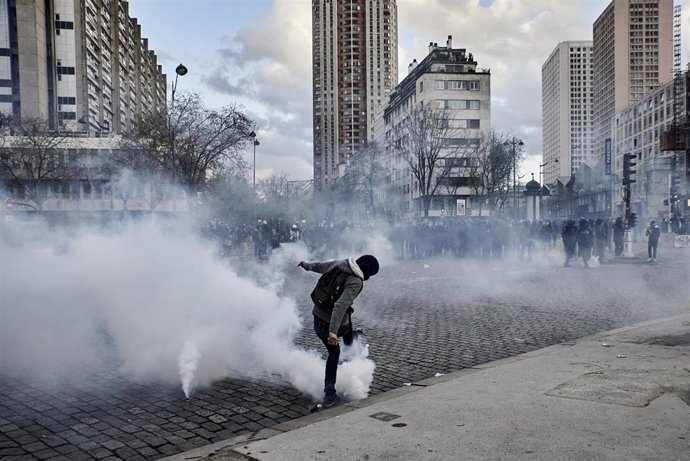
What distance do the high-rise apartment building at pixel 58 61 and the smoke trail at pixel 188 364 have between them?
51.6m

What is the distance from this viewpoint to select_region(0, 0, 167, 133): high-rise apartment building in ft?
201

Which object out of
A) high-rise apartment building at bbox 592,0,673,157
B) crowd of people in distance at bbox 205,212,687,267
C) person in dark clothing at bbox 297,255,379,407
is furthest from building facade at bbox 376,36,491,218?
high-rise apartment building at bbox 592,0,673,157

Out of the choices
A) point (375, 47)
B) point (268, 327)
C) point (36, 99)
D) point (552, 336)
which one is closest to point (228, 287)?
point (268, 327)

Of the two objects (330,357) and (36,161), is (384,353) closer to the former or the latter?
(330,357)

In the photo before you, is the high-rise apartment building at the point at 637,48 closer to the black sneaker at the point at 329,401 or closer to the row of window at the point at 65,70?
the row of window at the point at 65,70

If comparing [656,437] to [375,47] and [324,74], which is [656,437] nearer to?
[375,47]

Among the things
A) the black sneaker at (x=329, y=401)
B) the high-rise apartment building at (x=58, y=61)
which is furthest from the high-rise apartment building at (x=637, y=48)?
the black sneaker at (x=329, y=401)

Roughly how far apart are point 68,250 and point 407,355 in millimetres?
4544

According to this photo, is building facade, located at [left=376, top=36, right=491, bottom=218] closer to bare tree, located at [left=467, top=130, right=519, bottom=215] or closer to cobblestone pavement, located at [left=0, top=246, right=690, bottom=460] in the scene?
bare tree, located at [left=467, top=130, right=519, bottom=215]

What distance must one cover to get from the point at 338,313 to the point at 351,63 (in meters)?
168

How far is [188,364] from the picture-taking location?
5.93 m

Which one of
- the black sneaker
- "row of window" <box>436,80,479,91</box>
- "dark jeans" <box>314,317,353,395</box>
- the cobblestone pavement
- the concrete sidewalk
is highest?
"row of window" <box>436,80,479,91</box>

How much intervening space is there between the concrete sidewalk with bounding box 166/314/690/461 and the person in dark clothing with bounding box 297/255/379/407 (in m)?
0.30

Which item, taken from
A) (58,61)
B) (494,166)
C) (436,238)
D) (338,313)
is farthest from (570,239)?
(58,61)
